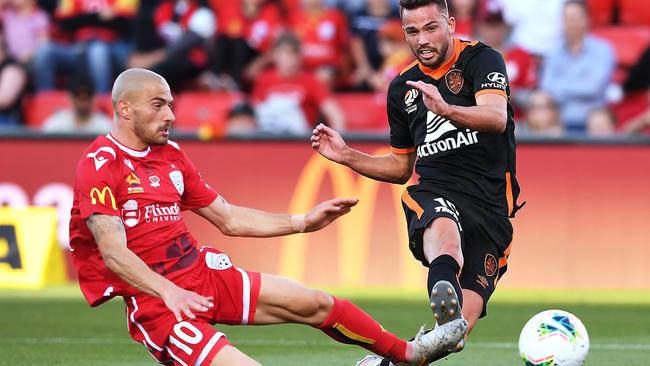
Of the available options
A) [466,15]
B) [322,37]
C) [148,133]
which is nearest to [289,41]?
[322,37]

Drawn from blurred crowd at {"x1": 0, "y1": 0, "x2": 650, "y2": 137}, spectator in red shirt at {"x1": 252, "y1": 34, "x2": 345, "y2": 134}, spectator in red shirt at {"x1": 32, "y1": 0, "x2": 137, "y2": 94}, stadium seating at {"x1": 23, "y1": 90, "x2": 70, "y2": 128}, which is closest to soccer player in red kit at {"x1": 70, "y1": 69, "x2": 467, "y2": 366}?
blurred crowd at {"x1": 0, "y1": 0, "x2": 650, "y2": 137}

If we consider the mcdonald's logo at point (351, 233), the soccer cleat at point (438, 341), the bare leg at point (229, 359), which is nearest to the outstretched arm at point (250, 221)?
the soccer cleat at point (438, 341)

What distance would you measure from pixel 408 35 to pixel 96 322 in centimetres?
447

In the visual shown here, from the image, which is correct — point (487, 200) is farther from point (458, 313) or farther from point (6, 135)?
point (6, 135)

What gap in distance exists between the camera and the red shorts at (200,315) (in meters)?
5.82

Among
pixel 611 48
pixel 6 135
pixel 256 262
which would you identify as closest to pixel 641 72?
pixel 611 48

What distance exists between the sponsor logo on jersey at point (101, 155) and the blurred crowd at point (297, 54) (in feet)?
24.8

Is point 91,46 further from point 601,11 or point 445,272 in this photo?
point 445,272

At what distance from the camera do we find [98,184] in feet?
19.3

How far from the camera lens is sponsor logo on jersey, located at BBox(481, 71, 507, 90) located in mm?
6535

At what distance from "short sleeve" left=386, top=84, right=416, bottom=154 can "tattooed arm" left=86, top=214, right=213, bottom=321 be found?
5.97 ft

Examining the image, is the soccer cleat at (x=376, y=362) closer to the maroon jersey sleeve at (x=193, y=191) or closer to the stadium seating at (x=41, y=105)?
the maroon jersey sleeve at (x=193, y=191)

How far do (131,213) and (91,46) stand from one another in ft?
32.3

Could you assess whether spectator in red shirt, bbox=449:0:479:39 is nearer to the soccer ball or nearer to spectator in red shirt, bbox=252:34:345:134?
spectator in red shirt, bbox=252:34:345:134
